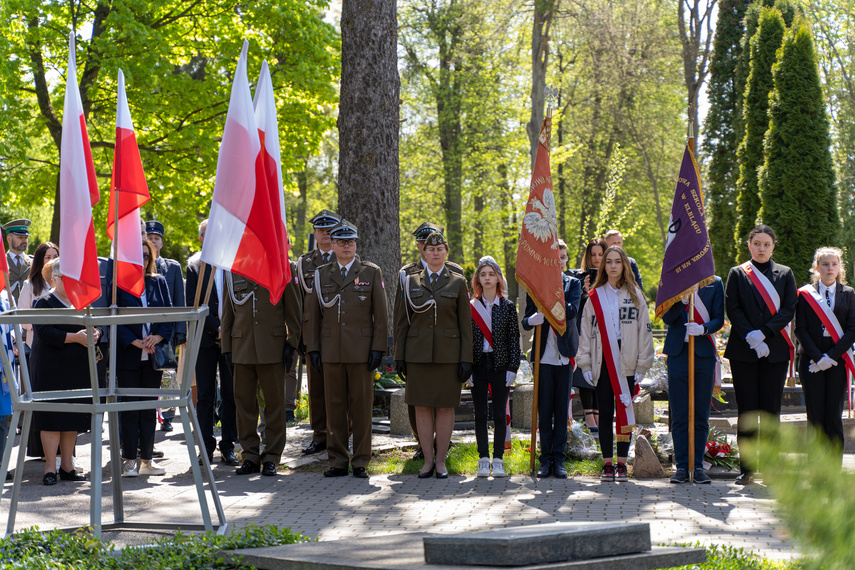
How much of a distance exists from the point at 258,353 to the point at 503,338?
91.0 inches

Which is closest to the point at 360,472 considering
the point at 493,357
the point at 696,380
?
the point at 493,357

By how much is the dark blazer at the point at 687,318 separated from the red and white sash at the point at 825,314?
2.73ft

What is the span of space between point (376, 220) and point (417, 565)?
8.09 meters

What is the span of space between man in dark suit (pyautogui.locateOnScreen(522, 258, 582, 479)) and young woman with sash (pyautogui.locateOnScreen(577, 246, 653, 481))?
0.73 ft

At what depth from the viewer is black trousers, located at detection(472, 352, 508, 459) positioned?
8391 mm

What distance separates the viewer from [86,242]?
15.9ft

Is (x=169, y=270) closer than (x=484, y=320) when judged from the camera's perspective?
No

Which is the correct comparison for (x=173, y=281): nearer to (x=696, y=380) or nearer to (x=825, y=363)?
(x=696, y=380)

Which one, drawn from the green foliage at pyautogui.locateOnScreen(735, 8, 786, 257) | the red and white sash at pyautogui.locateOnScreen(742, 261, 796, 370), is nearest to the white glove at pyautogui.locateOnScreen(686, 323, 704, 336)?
the red and white sash at pyautogui.locateOnScreen(742, 261, 796, 370)

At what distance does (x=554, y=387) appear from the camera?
8430 mm

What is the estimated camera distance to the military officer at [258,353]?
27.4 ft

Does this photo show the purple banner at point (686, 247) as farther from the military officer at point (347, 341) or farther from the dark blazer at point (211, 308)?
the dark blazer at point (211, 308)

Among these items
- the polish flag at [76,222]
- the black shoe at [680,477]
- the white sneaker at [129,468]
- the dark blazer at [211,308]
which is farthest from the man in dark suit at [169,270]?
the black shoe at [680,477]

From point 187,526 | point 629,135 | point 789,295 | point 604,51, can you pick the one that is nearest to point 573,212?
point 629,135
